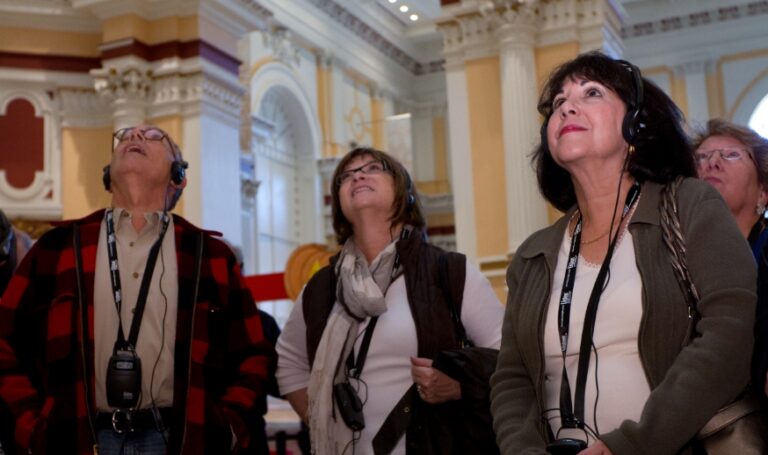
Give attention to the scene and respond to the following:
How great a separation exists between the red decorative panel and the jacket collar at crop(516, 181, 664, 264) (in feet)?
28.8

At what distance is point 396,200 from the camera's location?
300 centimetres

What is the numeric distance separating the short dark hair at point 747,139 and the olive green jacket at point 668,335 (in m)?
0.92

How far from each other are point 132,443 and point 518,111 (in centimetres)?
565

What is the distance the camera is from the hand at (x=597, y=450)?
1677 mm

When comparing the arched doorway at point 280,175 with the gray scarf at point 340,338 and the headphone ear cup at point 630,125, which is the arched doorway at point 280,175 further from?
the headphone ear cup at point 630,125

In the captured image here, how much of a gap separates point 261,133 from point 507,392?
535 inches

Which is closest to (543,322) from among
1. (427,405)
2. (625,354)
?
(625,354)

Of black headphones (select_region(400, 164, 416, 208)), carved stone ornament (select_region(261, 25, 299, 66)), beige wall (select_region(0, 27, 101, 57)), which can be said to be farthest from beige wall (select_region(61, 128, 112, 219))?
black headphones (select_region(400, 164, 416, 208))

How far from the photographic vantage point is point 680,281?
5.91ft

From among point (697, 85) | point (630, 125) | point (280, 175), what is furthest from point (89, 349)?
point (697, 85)

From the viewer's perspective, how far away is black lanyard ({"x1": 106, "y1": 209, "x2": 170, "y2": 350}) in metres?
2.55

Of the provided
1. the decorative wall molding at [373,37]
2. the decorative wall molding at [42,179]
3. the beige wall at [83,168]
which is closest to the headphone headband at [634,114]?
the beige wall at [83,168]

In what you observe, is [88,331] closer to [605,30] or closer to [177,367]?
[177,367]

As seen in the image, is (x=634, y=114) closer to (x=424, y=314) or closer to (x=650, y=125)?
(x=650, y=125)
